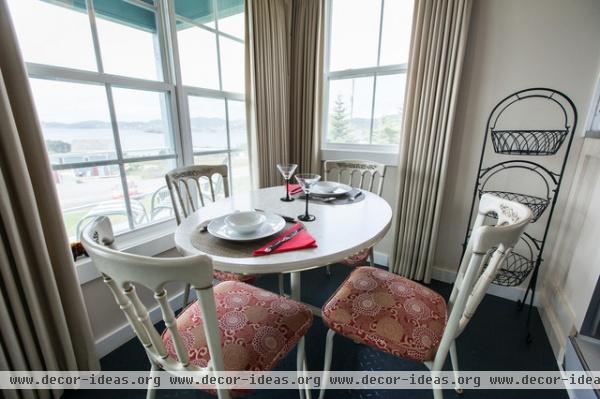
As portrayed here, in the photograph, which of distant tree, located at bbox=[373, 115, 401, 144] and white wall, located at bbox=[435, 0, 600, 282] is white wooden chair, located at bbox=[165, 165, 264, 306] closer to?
distant tree, located at bbox=[373, 115, 401, 144]

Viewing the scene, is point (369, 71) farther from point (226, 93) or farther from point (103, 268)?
point (103, 268)

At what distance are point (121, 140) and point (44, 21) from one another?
1.86 feet

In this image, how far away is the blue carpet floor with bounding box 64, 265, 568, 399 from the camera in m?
1.22

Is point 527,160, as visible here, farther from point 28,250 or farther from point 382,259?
point 28,250

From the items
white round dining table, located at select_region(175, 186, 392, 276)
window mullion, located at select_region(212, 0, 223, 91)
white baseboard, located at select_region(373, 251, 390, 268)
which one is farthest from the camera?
white baseboard, located at select_region(373, 251, 390, 268)

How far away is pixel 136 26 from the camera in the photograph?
4.74ft

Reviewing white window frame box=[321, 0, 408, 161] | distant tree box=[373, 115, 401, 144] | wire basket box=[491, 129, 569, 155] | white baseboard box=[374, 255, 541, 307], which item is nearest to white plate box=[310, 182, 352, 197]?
white window frame box=[321, 0, 408, 161]

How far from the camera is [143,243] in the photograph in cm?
149

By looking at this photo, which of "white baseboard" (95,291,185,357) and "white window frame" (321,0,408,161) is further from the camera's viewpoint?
"white window frame" (321,0,408,161)

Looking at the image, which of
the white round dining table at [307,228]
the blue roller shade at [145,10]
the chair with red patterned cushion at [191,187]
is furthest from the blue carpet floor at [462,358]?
the blue roller shade at [145,10]

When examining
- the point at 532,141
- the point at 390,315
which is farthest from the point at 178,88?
the point at 532,141

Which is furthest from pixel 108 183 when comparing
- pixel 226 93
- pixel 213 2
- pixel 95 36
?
pixel 213 2

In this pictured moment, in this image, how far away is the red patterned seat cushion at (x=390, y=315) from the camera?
0.91 meters

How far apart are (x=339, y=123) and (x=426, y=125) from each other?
2.63 feet
